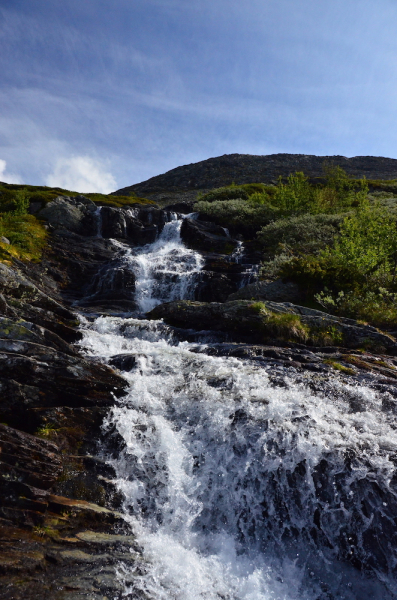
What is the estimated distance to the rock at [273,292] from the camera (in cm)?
2156

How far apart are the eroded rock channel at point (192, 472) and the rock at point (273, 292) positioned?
767 centimetres

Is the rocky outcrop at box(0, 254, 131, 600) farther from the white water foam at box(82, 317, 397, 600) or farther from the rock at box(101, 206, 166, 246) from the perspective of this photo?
the rock at box(101, 206, 166, 246)

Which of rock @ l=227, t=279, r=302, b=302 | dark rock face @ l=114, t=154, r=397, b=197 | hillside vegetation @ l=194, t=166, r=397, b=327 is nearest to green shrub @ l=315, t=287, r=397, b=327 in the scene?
hillside vegetation @ l=194, t=166, r=397, b=327

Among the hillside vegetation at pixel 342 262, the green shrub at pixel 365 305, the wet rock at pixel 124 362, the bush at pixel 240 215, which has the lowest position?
the wet rock at pixel 124 362

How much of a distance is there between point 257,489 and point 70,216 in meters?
37.1

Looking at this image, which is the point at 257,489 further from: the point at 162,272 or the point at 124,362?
the point at 162,272

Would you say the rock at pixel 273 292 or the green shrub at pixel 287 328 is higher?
the rock at pixel 273 292

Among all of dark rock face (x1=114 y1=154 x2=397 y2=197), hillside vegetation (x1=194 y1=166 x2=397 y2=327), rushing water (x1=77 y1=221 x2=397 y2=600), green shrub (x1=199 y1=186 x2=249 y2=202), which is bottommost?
rushing water (x1=77 y1=221 x2=397 y2=600)

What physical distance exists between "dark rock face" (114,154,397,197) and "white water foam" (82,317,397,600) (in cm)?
9914

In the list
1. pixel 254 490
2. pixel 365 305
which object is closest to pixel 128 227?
pixel 365 305

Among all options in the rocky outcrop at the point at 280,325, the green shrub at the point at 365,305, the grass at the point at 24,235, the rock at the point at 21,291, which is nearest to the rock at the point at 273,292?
the green shrub at the point at 365,305

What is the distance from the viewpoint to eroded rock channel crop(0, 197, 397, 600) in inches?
240

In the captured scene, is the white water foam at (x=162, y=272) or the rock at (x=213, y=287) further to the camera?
the white water foam at (x=162, y=272)

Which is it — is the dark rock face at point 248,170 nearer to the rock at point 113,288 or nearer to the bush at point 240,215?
the bush at point 240,215
